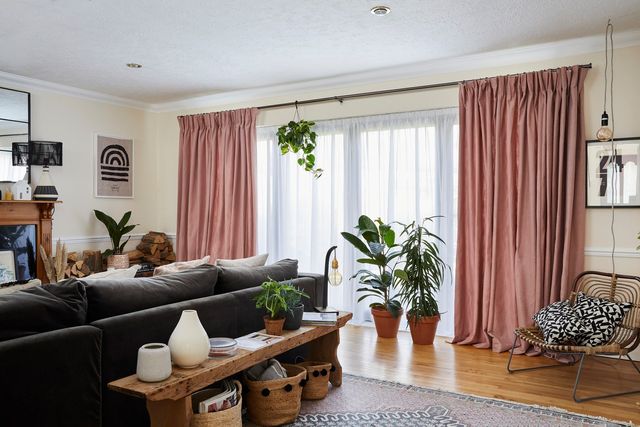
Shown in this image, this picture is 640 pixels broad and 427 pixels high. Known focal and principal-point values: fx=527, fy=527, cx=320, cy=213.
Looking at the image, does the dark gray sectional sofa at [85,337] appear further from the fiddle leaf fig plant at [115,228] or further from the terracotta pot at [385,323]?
the fiddle leaf fig plant at [115,228]

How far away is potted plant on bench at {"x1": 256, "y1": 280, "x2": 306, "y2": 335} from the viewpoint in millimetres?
2869

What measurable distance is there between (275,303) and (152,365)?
34.5 inches

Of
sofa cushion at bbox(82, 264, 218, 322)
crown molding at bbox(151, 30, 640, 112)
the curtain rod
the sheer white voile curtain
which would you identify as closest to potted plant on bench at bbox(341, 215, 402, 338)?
the sheer white voile curtain

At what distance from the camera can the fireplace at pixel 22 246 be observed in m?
5.11

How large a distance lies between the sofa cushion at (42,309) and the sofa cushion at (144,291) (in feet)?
0.28

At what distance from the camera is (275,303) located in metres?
2.87

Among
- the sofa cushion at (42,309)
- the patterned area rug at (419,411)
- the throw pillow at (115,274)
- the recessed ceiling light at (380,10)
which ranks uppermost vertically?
the recessed ceiling light at (380,10)

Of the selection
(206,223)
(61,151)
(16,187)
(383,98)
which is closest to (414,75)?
(383,98)

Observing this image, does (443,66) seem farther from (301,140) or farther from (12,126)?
(12,126)

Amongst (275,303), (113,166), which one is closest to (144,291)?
(275,303)

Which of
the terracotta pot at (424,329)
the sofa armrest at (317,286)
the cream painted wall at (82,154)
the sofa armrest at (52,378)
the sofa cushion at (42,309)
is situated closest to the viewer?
the sofa armrest at (52,378)

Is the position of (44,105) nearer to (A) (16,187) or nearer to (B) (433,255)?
(A) (16,187)

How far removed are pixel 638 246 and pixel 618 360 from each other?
93cm

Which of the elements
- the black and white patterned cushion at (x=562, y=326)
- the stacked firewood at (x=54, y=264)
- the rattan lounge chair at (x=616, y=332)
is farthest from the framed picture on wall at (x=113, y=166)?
the black and white patterned cushion at (x=562, y=326)
